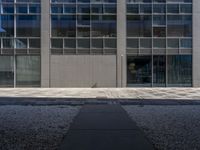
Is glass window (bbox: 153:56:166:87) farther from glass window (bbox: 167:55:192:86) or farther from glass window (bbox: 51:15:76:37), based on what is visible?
glass window (bbox: 51:15:76:37)

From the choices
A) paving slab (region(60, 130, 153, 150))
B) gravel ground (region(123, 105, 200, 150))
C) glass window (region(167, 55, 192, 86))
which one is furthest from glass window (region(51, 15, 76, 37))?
paving slab (region(60, 130, 153, 150))

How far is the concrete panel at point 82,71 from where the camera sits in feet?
99.0

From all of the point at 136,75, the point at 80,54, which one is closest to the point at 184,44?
the point at 136,75

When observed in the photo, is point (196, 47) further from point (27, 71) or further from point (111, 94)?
point (27, 71)

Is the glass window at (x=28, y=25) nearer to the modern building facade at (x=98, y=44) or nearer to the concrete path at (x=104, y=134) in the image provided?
Result: the modern building facade at (x=98, y=44)

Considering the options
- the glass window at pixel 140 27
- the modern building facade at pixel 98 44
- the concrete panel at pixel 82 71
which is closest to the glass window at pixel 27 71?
the modern building facade at pixel 98 44

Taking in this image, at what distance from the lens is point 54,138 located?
795 cm

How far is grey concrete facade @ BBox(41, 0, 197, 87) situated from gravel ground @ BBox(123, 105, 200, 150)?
57.1ft

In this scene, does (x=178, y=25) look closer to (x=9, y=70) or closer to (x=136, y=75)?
(x=136, y=75)

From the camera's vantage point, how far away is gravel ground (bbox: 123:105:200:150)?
290 inches

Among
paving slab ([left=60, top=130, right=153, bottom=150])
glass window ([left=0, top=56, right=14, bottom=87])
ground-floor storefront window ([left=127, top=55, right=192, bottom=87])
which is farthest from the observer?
ground-floor storefront window ([left=127, top=55, right=192, bottom=87])

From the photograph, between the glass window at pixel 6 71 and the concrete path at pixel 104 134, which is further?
the glass window at pixel 6 71

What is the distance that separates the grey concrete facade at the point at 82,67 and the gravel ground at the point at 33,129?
17368 millimetres

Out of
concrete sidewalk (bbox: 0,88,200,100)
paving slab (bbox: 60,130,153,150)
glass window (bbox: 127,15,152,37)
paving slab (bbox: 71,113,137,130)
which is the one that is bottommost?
concrete sidewalk (bbox: 0,88,200,100)
